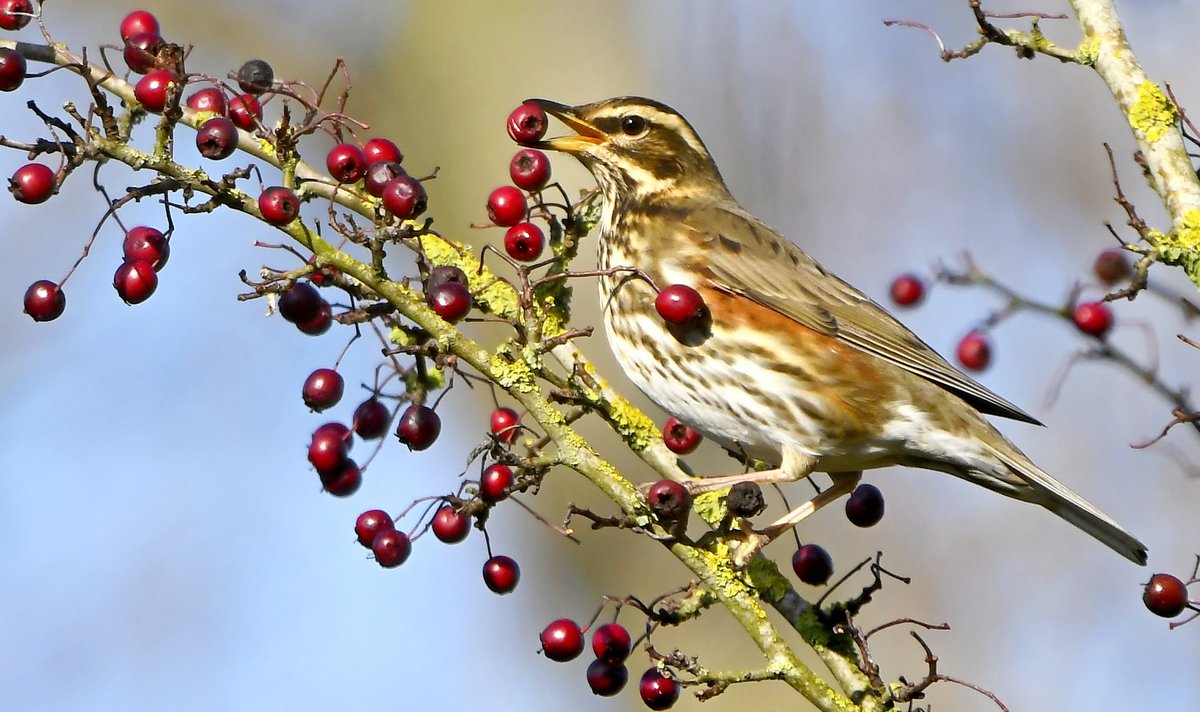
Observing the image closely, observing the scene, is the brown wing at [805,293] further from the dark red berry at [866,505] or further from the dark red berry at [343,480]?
the dark red berry at [343,480]

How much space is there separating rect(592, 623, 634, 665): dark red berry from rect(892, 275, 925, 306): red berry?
84.3 inches

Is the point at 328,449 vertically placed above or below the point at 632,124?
below

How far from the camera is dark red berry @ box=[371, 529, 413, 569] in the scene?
11.1 feet

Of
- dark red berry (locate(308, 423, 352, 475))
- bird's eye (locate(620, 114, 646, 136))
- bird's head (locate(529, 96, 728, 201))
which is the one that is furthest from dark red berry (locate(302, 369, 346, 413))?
bird's eye (locate(620, 114, 646, 136))

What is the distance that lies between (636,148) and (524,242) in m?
1.72

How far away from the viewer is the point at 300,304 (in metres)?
3.19

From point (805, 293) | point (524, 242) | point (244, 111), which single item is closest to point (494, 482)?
point (524, 242)

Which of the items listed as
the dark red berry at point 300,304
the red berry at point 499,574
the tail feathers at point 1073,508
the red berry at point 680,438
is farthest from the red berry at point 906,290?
the dark red berry at point 300,304

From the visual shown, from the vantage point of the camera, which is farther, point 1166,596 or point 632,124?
point 632,124

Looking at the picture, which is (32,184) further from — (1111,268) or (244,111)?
(1111,268)

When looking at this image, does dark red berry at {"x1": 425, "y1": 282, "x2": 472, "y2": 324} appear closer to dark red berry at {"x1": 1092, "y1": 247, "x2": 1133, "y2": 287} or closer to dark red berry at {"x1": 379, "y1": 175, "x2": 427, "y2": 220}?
dark red berry at {"x1": 379, "y1": 175, "x2": 427, "y2": 220}

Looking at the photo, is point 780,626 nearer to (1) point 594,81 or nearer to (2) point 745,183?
(2) point 745,183

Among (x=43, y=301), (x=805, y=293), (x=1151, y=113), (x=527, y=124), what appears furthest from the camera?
(x=805, y=293)

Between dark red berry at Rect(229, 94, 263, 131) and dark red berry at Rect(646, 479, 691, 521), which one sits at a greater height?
dark red berry at Rect(229, 94, 263, 131)
